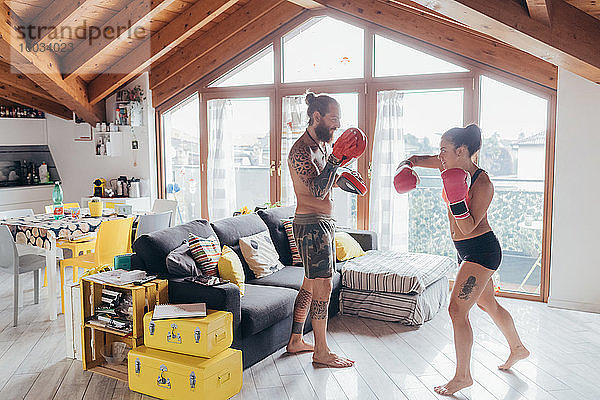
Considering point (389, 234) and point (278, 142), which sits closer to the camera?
point (389, 234)

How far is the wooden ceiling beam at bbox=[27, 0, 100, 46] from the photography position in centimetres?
496

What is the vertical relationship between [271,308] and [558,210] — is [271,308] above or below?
below

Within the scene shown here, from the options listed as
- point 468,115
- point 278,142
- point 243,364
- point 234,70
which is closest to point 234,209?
point 278,142

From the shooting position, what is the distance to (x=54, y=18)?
5.14 meters

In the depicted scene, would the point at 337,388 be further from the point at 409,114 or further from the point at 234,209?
the point at 234,209

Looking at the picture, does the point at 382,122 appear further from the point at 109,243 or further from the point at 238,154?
the point at 109,243

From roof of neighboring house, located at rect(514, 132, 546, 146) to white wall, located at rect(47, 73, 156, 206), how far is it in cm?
427

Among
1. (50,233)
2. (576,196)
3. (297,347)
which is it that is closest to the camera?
(297,347)

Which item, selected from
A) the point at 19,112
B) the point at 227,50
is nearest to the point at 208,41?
the point at 227,50

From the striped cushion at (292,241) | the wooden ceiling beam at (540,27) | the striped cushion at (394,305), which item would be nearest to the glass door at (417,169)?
the striped cushion at (394,305)

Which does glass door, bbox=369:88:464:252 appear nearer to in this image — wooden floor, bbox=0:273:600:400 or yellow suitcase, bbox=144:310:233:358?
wooden floor, bbox=0:273:600:400

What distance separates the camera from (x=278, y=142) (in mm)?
6512

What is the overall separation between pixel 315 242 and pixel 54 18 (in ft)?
10.8

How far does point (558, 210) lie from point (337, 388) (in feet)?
9.23
